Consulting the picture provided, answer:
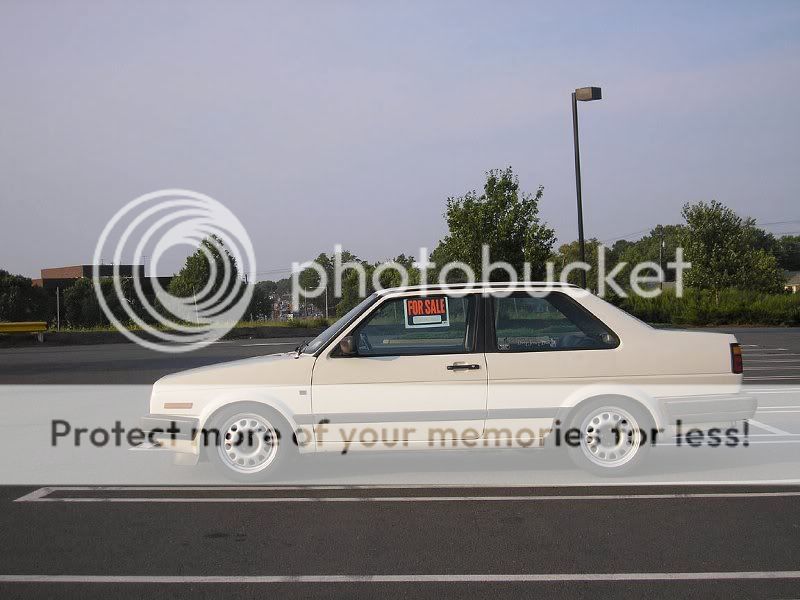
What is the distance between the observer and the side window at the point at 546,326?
7.20 metres

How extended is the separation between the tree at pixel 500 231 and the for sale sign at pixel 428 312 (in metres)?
22.6

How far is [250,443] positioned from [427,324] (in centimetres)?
187

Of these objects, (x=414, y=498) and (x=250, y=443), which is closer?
(x=414, y=498)

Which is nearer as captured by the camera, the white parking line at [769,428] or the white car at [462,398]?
the white car at [462,398]

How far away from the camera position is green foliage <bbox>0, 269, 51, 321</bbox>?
70000 mm

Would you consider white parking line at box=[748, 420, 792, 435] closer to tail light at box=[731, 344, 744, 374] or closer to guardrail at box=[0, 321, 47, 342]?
tail light at box=[731, 344, 744, 374]

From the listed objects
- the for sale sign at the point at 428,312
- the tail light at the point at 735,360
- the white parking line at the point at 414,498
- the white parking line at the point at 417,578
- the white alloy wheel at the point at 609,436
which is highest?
the for sale sign at the point at 428,312

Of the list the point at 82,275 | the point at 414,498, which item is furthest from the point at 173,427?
the point at 82,275

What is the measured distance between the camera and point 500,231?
3019cm

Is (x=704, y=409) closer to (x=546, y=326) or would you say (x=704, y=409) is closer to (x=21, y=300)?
(x=546, y=326)

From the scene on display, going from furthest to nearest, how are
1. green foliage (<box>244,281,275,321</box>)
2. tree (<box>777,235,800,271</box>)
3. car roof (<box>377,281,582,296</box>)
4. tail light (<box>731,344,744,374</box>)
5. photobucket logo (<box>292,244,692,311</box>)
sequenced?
tree (<box>777,235,800,271</box>) < green foliage (<box>244,281,275,321</box>) < photobucket logo (<box>292,244,692,311</box>) < car roof (<box>377,281,582,296</box>) < tail light (<box>731,344,744,374</box>)

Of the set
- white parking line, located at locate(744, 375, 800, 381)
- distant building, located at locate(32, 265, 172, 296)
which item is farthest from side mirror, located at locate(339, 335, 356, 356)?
distant building, located at locate(32, 265, 172, 296)

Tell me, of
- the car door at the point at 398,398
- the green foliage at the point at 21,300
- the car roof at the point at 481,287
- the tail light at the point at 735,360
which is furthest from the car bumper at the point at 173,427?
the green foliage at the point at 21,300

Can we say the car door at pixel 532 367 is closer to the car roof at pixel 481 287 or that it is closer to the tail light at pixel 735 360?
the car roof at pixel 481 287
